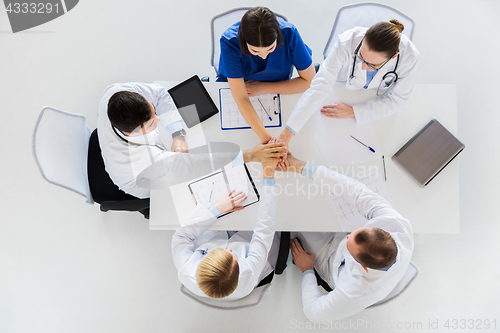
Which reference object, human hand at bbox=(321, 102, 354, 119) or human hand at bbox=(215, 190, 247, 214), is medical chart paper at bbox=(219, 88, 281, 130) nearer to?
human hand at bbox=(321, 102, 354, 119)

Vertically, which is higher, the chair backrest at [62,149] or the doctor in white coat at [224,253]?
the chair backrest at [62,149]

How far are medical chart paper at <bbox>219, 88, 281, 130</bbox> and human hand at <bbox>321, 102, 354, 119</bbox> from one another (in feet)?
0.84

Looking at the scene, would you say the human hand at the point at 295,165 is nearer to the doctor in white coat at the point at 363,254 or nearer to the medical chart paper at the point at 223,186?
the doctor in white coat at the point at 363,254

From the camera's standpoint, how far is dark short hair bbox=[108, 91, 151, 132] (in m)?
1.23

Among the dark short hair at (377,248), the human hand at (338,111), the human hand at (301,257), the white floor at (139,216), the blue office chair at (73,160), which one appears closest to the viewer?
the dark short hair at (377,248)

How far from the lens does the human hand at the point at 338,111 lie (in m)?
1.53

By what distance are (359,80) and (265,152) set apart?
65 cm

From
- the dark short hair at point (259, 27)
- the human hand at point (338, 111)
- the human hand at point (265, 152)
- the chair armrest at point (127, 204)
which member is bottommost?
the chair armrest at point (127, 204)

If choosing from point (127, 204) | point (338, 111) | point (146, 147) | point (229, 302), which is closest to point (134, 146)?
point (146, 147)

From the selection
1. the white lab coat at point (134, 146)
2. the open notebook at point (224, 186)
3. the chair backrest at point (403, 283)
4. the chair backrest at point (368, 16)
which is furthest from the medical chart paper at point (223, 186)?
the chair backrest at point (368, 16)

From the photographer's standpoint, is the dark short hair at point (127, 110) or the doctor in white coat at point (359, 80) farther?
the doctor in white coat at point (359, 80)

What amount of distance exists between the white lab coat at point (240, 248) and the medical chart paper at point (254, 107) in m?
0.37

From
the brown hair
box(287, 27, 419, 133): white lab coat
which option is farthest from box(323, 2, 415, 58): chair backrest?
the brown hair

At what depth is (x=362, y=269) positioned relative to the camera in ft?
4.32
